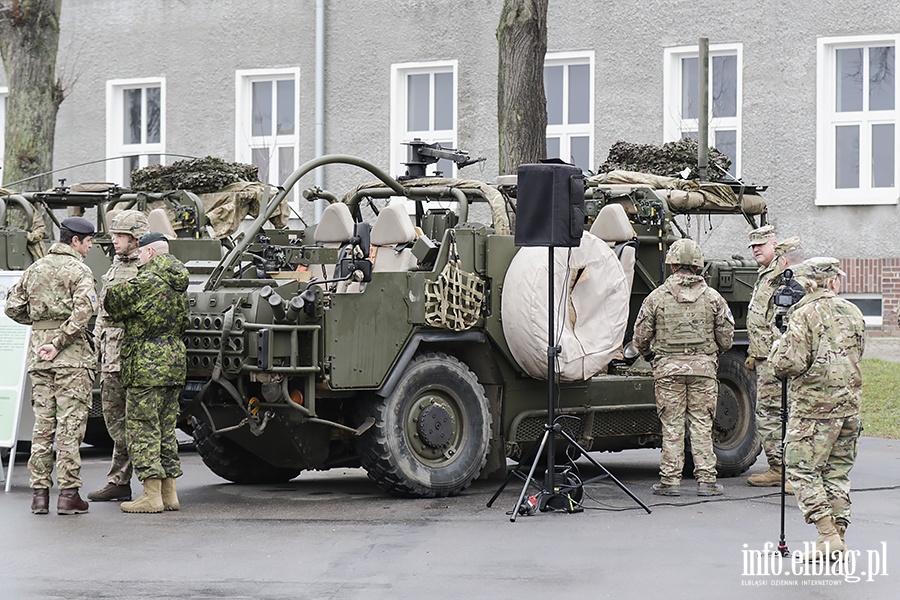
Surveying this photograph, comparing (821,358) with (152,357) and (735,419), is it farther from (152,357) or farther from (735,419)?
(735,419)

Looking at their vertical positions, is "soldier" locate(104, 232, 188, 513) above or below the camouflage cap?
below

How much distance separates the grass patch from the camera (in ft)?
56.4

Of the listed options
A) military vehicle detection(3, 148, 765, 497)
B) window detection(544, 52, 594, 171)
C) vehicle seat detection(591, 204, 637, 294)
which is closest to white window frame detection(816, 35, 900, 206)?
window detection(544, 52, 594, 171)

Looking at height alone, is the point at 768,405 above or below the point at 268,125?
below

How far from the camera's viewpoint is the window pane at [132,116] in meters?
26.1

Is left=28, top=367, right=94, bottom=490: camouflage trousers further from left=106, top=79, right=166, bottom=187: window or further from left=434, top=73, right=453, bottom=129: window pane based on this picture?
left=106, top=79, right=166, bottom=187: window

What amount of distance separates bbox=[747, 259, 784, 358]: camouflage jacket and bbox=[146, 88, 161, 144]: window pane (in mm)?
15120

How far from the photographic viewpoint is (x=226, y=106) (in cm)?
2506

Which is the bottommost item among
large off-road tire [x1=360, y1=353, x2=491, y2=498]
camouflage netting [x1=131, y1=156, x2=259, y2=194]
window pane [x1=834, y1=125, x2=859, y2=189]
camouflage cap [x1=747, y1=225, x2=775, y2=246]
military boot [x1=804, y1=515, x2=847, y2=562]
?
military boot [x1=804, y1=515, x2=847, y2=562]

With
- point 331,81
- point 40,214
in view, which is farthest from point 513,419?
point 331,81

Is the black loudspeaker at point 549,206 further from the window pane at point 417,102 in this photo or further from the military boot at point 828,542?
the window pane at point 417,102

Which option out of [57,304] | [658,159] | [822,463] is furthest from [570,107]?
[822,463]

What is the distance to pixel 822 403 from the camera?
898 cm

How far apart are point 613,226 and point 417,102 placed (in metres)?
11.5
